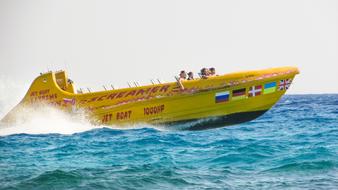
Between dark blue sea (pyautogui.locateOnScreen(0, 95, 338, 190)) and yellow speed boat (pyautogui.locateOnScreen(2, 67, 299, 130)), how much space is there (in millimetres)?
675

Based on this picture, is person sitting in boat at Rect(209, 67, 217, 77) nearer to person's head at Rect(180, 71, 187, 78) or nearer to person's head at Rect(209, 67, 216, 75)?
person's head at Rect(209, 67, 216, 75)

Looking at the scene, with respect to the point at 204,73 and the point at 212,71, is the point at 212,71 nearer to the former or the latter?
the point at 212,71

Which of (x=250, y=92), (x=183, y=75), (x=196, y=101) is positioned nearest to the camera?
(x=250, y=92)

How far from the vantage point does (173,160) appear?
11977mm

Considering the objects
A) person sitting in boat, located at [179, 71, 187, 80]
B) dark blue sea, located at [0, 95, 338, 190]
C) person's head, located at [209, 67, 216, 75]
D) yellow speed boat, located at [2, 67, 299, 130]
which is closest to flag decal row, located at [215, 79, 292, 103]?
yellow speed boat, located at [2, 67, 299, 130]

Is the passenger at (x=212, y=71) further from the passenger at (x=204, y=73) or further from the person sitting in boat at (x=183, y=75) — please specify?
→ the person sitting in boat at (x=183, y=75)

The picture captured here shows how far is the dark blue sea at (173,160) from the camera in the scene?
31.8 ft

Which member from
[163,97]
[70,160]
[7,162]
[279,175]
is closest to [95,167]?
[70,160]

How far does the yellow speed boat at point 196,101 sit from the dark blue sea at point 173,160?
26.6 inches

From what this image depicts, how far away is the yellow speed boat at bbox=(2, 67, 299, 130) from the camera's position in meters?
18.0

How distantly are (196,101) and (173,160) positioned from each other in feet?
21.5

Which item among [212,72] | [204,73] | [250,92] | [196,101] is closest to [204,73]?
[204,73]

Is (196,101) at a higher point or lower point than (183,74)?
lower

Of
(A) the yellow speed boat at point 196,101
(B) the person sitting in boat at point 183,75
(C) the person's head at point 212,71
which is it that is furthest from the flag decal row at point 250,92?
(B) the person sitting in boat at point 183,75
